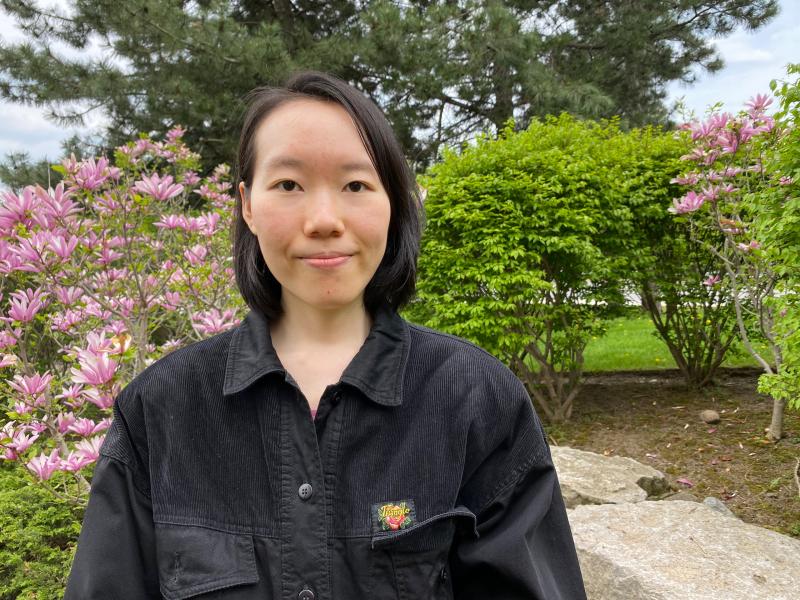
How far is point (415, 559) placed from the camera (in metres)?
1.07

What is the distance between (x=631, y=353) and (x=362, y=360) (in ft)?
27.1

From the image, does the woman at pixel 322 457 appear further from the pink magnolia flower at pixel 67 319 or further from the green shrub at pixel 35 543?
the green shrub at pixel 35 543

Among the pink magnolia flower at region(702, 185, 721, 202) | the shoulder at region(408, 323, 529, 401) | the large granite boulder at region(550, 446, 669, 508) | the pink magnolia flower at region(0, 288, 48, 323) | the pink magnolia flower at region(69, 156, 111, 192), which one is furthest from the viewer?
the pink magnolia flower at region(702, 185, 721, 202)

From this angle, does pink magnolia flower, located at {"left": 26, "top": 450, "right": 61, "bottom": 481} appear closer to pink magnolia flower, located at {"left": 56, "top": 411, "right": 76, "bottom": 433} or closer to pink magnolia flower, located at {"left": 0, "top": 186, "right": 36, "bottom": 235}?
pink magnolia flower, located at {"left": 56, "top": 411, "right": 76, "bottom": 433}

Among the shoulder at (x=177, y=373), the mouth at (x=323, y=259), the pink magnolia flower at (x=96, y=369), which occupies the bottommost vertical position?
the pink magnolia flower at (x=96, y=369)

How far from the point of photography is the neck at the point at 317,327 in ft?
3.98

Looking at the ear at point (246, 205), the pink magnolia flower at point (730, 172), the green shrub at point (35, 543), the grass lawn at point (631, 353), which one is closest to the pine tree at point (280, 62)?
the grass lawn at point (631, 353)

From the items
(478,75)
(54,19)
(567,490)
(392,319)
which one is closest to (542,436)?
(392,319)

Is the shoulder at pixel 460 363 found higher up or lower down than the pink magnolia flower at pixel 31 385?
higher up

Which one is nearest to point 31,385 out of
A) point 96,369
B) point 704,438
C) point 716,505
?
point 96,369

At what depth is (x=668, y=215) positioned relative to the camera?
562 centimetres

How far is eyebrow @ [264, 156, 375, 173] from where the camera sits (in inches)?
41.7

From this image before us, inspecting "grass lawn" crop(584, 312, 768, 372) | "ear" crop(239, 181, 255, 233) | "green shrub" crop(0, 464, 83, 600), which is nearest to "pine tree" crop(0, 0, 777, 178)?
"grass lawn" crop(584, 312, 768, 372)

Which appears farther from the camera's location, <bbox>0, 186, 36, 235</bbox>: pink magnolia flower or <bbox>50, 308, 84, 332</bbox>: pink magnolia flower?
<bbox>50, 308, 84, 332</bbox>: pink magnolia flower
